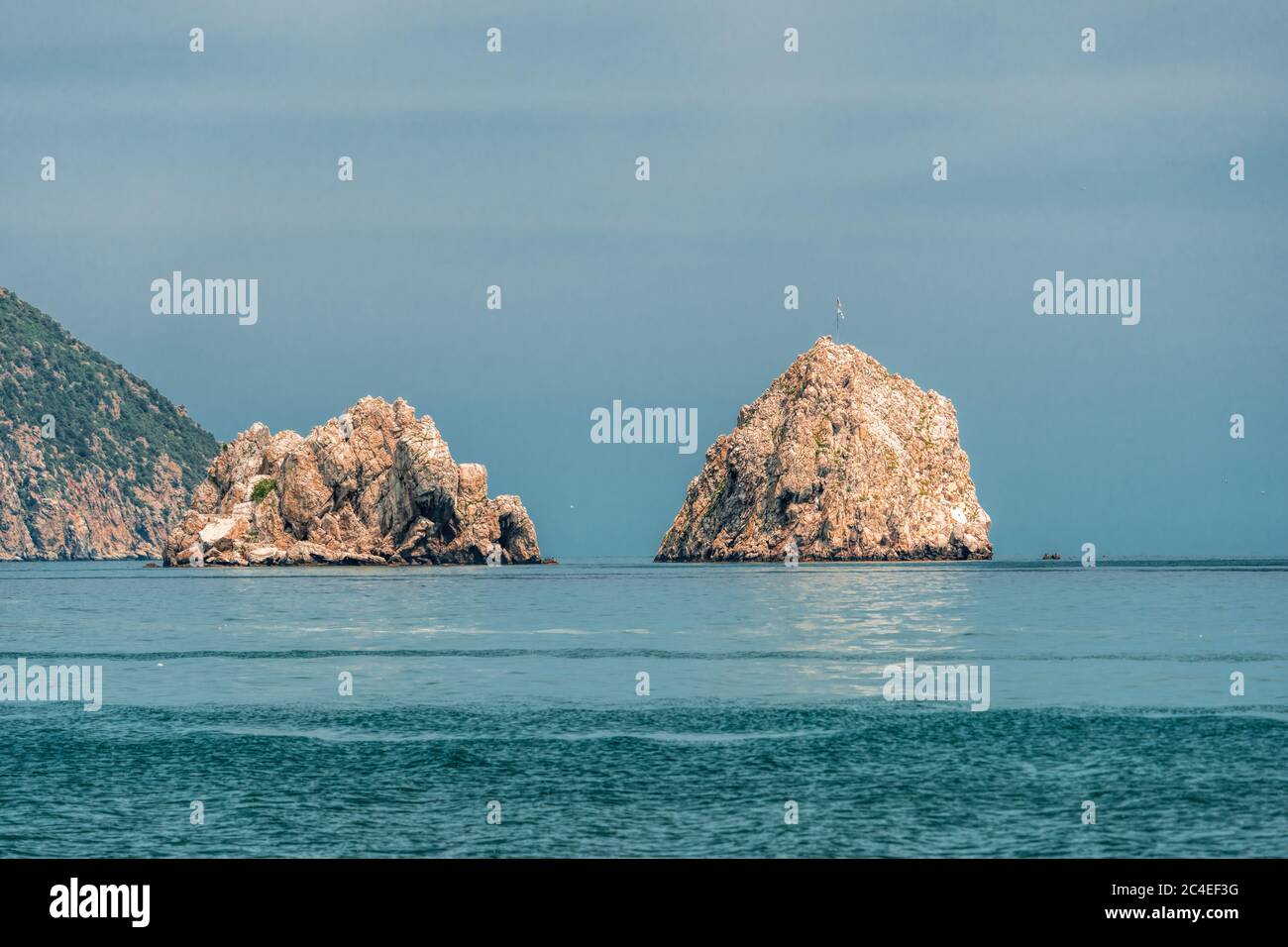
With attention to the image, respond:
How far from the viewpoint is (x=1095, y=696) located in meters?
60.2

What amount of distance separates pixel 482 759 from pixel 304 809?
8164 millimetres

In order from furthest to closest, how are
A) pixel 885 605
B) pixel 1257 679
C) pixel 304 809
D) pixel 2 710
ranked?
pixel 885 605 → pixel 1257 679 → pixel 2 710 → pixel 304 809

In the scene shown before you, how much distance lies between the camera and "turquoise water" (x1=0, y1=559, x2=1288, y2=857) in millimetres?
34000

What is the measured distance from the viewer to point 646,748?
46.0 metres

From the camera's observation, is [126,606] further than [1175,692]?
Yes

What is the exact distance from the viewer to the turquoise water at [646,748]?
3400cm

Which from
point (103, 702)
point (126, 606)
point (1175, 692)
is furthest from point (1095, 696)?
point (126, 606)
